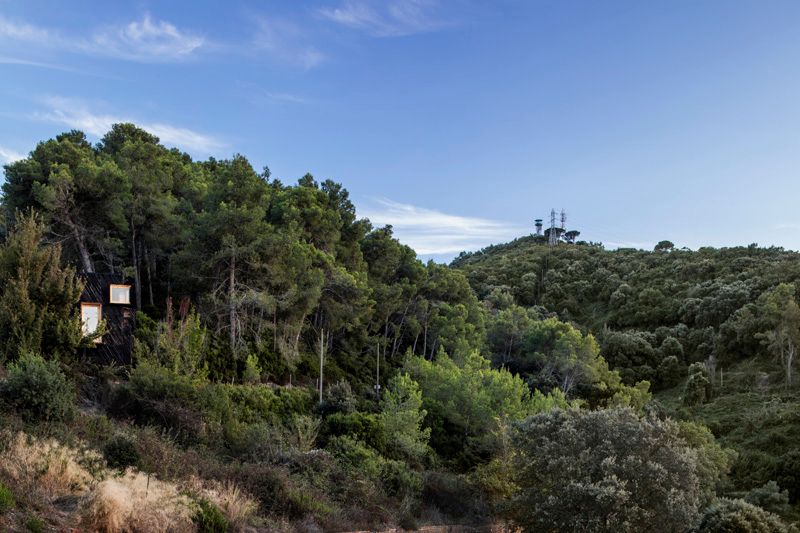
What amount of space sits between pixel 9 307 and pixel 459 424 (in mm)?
19946

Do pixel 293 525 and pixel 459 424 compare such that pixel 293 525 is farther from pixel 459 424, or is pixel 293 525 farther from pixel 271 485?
pixel 459 424

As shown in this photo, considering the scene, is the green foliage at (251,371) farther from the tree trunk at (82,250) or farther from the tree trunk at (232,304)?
the tree trunk at (82,250)

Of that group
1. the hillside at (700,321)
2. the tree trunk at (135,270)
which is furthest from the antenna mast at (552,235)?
the tree trunk at (135,270)

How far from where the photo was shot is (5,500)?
832cm

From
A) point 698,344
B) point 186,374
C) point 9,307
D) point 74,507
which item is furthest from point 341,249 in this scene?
point 698,344

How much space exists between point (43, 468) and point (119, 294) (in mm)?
14858

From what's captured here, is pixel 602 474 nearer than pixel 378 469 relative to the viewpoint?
Yes

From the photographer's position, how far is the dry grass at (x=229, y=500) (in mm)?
11281

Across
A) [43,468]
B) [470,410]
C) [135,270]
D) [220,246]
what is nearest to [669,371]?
[470,410]

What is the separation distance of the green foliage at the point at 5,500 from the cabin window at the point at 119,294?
16101mm

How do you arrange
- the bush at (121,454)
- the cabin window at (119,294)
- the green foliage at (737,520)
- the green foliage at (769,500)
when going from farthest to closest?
1. the cabin window at (119,294)
2. the green foliage at (769,500)
3. the green foliage at (737,520)
4. the bush at (121,454)

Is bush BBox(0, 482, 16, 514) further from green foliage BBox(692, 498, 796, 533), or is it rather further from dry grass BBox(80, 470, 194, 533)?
green foliage BBox(692, 498, 796, 533)

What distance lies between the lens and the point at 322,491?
15672 mm

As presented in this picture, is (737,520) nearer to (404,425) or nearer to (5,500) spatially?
(404,425)
